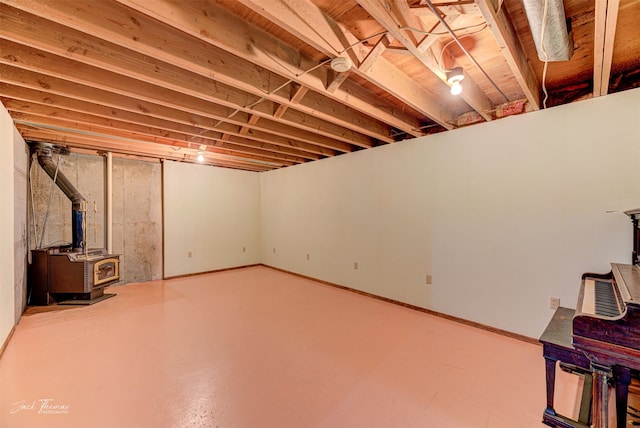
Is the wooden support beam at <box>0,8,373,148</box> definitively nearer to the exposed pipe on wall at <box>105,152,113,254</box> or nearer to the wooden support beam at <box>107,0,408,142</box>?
the wooden support beam at <box>107,0,408,142</box>

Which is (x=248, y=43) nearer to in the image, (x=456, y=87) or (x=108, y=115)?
(x=456, y=87)

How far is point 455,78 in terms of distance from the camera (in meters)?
1.97

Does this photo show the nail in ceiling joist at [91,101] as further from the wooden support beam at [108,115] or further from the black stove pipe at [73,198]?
the black stove pipe at [73,198]

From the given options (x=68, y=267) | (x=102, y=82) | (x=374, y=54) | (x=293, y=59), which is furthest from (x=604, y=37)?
(x=68, y=267)

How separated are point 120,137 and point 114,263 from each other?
1.88 m

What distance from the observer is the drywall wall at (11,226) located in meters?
2.43

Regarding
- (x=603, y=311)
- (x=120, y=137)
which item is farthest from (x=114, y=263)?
(x=603, y=311)

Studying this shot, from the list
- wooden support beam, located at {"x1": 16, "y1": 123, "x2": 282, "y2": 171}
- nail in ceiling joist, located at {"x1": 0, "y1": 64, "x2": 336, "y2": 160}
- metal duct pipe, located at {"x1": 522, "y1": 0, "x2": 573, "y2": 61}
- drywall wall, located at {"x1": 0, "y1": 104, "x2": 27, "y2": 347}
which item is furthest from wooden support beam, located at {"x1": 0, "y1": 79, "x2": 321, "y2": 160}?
metal duct pipe, located at {"x1": 522, "y1": 0, "x2": 573, "y2": 61}

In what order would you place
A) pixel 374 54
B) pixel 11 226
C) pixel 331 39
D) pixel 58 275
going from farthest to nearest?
1. pixel 58 275
2. pixel 11 226
3. pixel 374 54
4. pixel 331 39

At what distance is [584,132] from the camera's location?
7.79ft

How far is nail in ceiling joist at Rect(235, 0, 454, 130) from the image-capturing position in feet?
4.70

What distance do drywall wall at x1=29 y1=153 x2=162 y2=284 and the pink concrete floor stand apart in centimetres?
140

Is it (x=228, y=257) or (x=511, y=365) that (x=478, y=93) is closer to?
(x=511, y=365)

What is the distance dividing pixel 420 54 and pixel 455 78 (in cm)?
43
